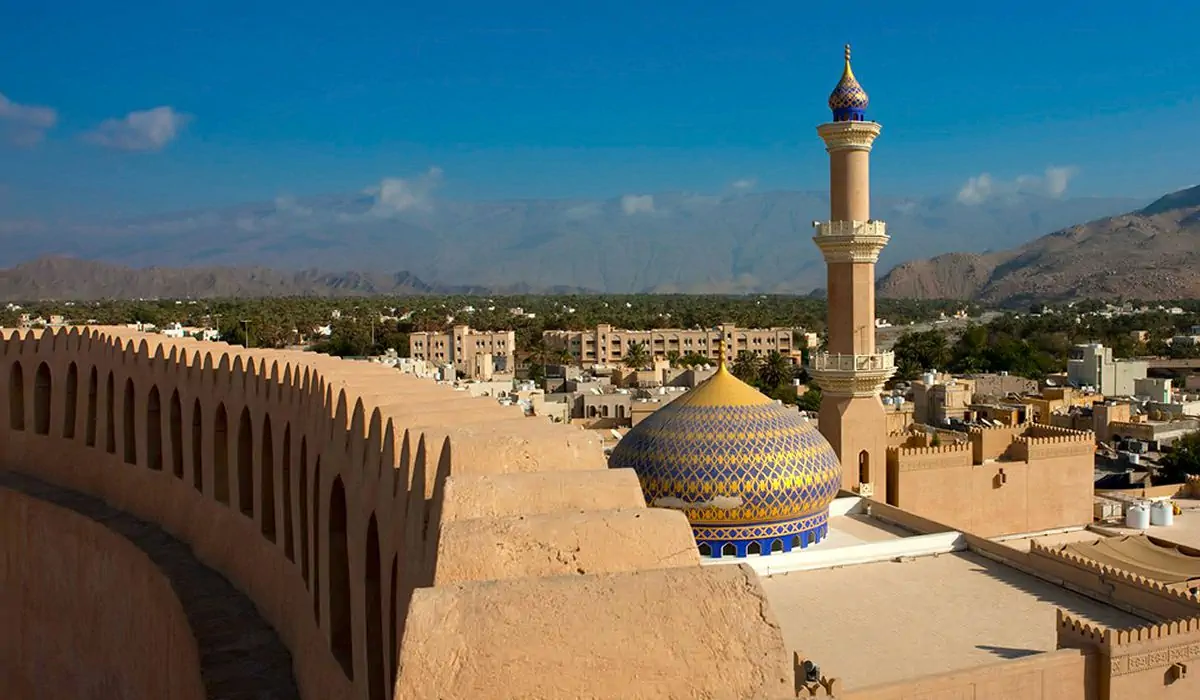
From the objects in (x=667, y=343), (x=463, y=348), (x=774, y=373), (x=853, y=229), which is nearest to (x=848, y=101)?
(x=853, y=229)

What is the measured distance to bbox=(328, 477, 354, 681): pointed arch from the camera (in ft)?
22.4

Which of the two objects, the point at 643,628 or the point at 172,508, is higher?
the point at 643,628

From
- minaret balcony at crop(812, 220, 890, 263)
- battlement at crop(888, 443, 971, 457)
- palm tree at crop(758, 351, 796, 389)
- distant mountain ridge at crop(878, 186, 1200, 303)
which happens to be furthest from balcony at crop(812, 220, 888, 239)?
→ distant mountain ridge at crop(878, 186, 1200, 303)

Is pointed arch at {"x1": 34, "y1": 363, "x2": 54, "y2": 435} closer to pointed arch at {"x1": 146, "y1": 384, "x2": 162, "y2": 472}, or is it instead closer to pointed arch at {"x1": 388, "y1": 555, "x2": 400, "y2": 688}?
pointed arch at {"x1": 146, "y1": 384, "x2": 162, "y2": 472}

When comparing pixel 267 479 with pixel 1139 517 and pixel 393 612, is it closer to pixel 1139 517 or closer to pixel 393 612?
pixel 393 612

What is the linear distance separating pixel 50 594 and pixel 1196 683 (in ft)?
39.3

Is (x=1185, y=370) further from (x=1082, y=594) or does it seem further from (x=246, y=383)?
(x=246, y=383)

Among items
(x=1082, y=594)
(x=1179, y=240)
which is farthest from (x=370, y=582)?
(x=1179, y=240)

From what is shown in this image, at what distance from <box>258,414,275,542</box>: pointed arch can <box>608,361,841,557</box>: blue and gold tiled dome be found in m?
→ 5.33

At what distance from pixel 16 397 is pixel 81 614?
477 cm

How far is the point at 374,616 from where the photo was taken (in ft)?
19.8

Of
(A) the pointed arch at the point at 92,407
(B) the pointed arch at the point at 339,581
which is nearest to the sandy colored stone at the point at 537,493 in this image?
(B) the pointed arch at the point at 339,581

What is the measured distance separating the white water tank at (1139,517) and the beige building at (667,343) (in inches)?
1936

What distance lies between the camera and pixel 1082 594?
1221cm
